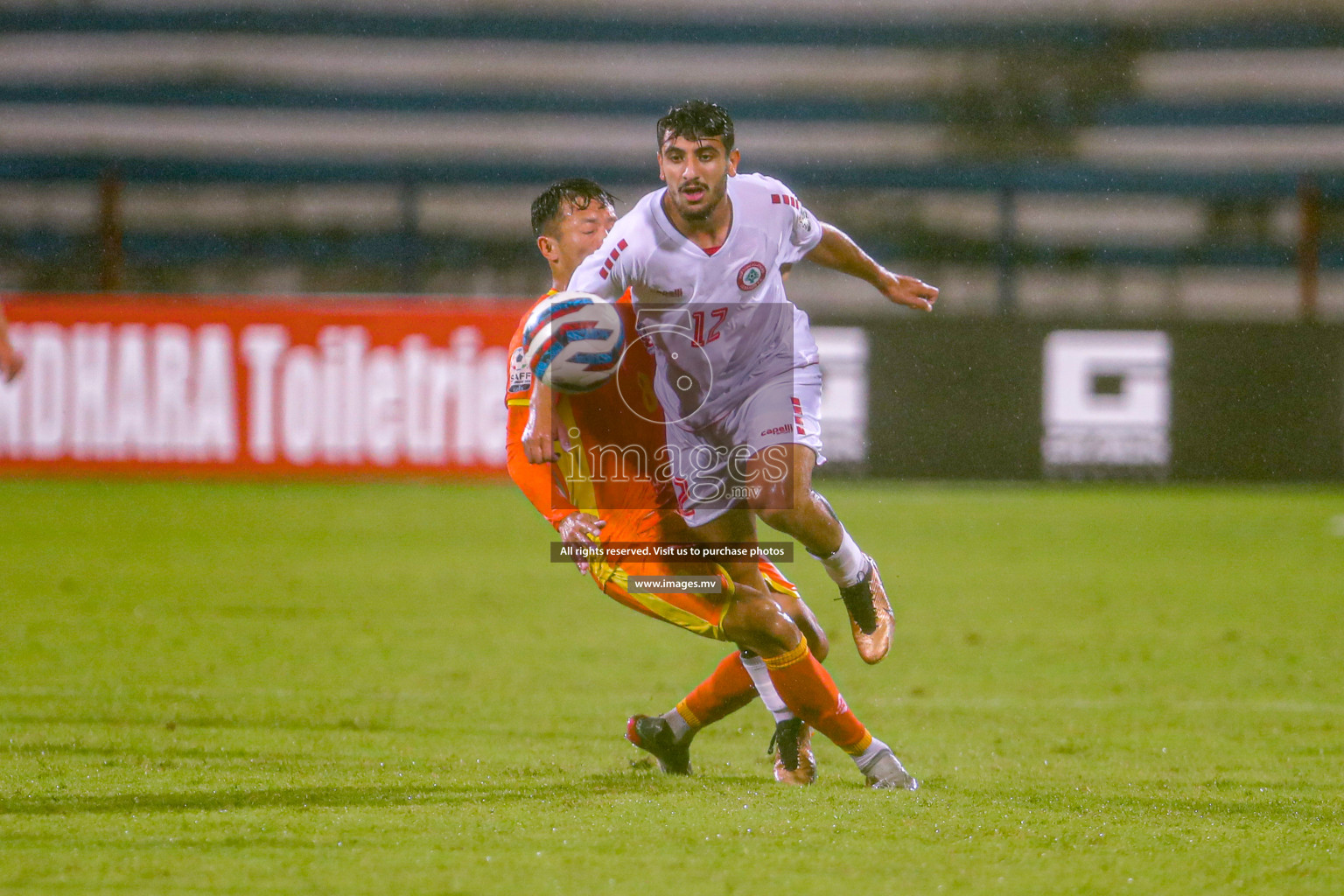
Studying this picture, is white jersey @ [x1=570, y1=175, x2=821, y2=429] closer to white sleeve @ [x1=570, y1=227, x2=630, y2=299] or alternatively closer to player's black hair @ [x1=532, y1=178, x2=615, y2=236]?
white sleeve @ [x1=570, y1=227, x2=630, y2=299]

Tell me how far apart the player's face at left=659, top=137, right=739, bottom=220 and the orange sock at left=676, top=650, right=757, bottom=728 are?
1.34 meters

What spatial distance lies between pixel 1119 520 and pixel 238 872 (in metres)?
9.84

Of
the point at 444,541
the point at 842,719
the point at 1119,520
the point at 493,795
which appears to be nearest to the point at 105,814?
the point at 493,795

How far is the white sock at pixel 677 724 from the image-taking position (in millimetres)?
4484

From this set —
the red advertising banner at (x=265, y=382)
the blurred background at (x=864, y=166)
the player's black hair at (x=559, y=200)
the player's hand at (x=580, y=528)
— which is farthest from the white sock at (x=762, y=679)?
the blurred background at (x=864, y=166)

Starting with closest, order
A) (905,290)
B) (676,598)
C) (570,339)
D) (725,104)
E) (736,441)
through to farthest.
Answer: (570,339), (676,598), (736,441), (905,290), (725,104)

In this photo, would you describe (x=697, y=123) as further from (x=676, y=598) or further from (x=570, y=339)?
(x=676, y=598)

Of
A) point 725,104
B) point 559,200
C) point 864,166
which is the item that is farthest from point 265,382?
point 559,200

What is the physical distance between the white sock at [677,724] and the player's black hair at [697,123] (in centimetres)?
165

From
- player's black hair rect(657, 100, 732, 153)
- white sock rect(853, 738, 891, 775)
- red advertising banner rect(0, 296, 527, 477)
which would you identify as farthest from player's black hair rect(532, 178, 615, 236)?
red advertising banner rect(0, 296, 527, 477)

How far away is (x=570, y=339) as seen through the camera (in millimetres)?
4121

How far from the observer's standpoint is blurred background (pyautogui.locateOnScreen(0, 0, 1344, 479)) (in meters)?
13.6

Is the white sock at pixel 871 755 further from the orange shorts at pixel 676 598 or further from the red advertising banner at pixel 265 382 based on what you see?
the red advertising banner at pixel 265 382

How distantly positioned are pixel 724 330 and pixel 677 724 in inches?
46.4
